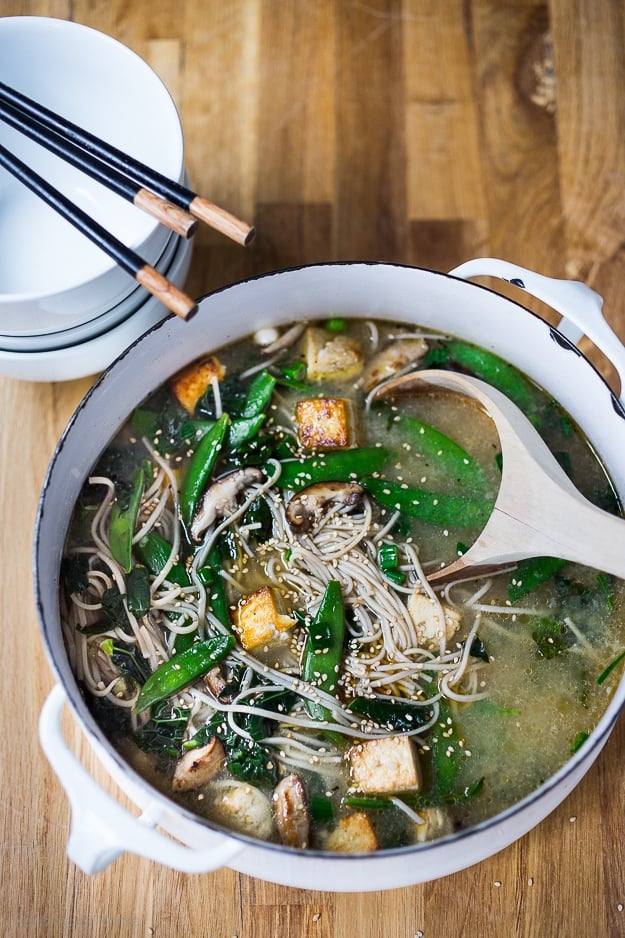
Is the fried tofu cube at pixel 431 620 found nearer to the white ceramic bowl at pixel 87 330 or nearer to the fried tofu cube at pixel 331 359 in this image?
the fried tofu cube at pixel 331 359

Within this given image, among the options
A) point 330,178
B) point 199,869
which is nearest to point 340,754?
point 199,869

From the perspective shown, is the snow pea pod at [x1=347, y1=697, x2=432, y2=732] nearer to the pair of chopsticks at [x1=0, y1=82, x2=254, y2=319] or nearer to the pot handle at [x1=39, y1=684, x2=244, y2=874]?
the pot handle at [x1=39, y1=684, x2=244, y2=874]

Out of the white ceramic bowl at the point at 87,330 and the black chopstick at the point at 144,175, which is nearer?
the black chopstick at the point at 144,175

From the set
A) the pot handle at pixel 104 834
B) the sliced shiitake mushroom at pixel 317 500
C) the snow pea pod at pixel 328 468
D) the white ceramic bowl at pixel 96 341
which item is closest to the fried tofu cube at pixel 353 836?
the pot handle at pixel 104 834

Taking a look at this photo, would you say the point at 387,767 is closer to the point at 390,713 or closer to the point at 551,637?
the point at 390,713

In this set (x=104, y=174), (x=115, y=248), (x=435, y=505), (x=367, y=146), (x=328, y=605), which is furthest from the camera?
(x=367, y=146)

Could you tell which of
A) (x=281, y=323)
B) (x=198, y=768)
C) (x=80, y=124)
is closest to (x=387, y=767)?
(x=198, y=768)
